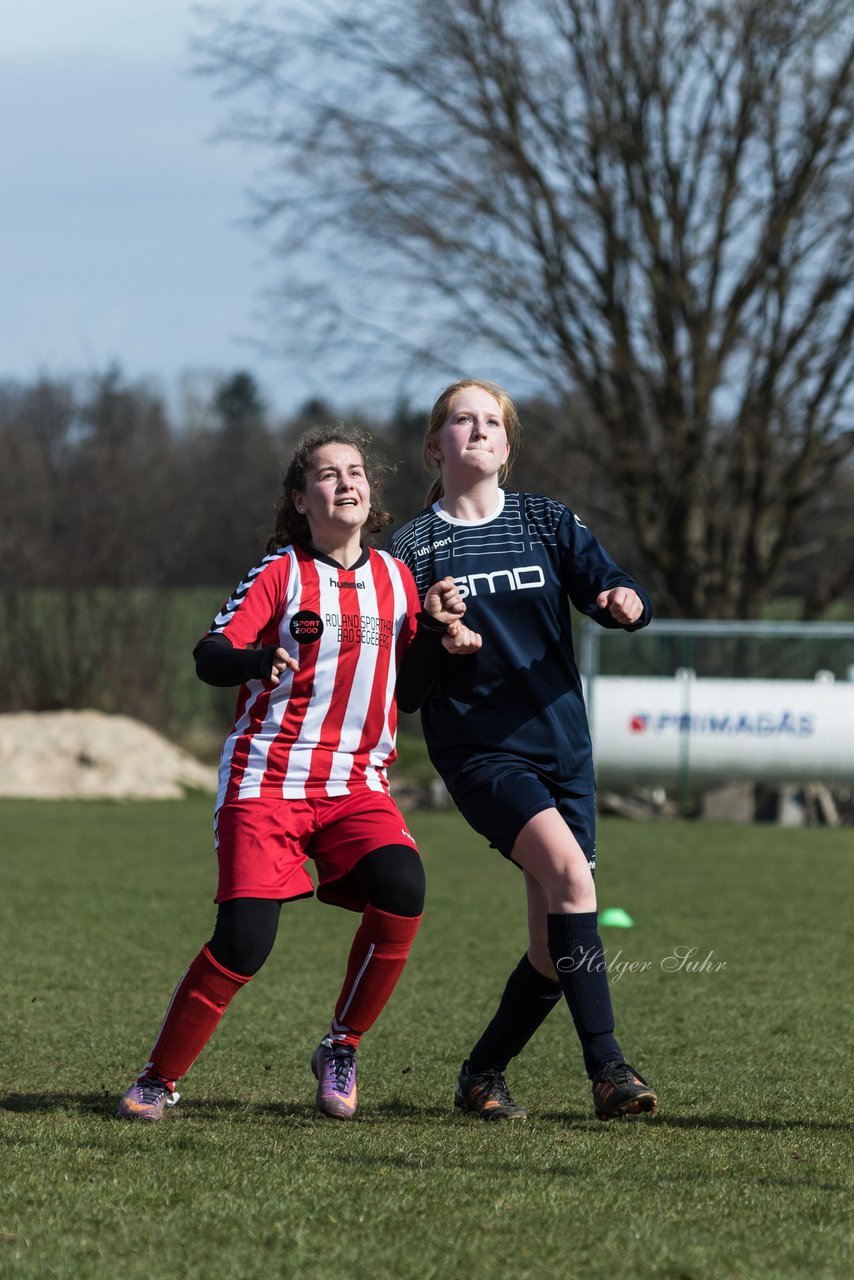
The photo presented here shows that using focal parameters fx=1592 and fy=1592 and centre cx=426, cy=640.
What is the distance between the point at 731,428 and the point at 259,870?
1878cm

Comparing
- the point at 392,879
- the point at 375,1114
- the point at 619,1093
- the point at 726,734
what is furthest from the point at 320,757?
the point at 726,734

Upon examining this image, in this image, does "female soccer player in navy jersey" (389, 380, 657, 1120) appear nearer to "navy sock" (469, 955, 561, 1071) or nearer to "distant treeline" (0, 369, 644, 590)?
"navy sock" (469, 955, 561, 1071)

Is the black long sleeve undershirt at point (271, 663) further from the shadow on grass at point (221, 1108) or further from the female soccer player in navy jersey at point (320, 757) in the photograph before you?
the shadow on grass at point (221, 1108)

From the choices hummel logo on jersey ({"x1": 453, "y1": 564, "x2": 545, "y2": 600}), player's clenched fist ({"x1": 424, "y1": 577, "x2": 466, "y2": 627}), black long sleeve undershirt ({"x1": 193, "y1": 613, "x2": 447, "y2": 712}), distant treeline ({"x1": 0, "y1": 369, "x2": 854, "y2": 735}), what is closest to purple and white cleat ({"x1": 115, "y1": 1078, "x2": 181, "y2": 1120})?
black long sleeve undershirt ({"x1": 193, "y1": 613, "x2": 447, "y2": 712})

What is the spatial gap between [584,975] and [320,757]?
0.88m

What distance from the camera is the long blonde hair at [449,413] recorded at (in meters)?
4.48

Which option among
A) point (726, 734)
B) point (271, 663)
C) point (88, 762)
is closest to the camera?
point (271, 663)

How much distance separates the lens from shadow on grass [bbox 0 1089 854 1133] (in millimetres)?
4059

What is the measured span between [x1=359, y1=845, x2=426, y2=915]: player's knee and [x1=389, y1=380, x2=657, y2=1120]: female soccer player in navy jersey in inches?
8.4

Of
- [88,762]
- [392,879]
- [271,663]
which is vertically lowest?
[88,762]

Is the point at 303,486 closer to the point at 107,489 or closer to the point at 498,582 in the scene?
the point at 498,582

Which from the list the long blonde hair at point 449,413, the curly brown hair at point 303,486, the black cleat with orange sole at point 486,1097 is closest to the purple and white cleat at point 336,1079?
the black cleat with orange sole at point 486,1097

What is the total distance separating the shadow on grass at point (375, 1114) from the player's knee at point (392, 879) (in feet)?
1.83

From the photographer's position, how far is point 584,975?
4082 millimetres
